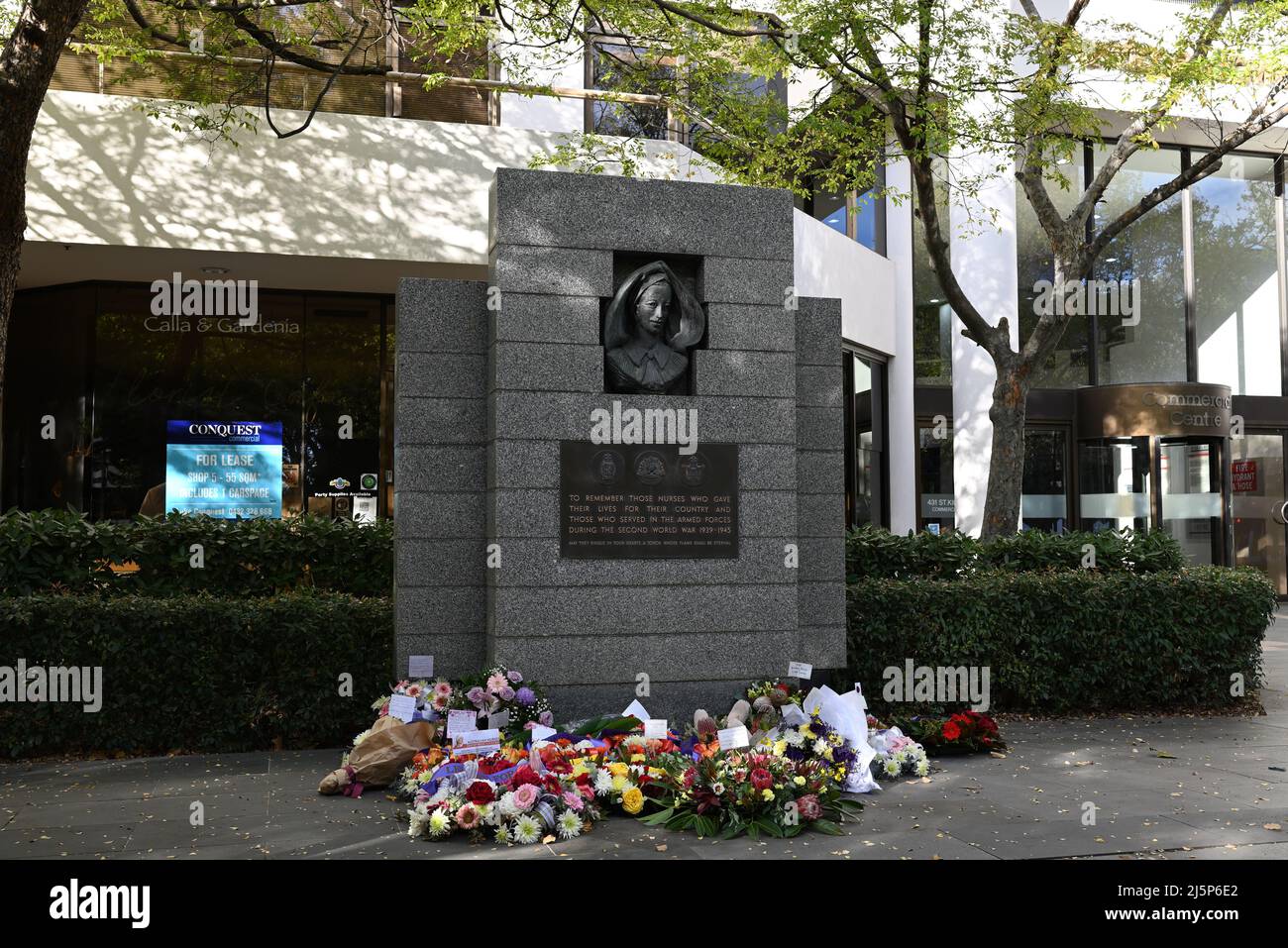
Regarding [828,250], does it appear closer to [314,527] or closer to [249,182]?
[249,182]

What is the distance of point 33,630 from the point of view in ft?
26.7

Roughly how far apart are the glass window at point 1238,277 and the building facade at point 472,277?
0.16ft

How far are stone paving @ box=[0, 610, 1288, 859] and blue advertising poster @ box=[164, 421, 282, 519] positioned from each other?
321 inches

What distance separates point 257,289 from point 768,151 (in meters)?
7.37

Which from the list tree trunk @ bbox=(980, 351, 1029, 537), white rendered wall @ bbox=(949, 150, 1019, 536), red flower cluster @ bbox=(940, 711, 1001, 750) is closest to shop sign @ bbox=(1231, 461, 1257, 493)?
white rendered wall @ bbox=(949, 150, 1019, 536)

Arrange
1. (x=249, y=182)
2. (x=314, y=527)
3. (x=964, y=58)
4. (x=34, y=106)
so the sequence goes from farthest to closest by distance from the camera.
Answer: (x=249, y=182)
(x=964, y=58)
(x=314, y=527)
(x=34, y=106)

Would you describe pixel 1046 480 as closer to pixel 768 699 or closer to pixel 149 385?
pixel 768 699

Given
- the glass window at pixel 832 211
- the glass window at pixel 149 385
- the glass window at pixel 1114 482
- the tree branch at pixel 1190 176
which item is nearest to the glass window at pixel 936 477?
the glass window at pixel 1114 482

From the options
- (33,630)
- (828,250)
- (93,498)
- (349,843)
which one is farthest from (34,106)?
(828,250)

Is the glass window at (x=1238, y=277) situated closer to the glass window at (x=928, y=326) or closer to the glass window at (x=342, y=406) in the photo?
the glass window at (x=928, y=326)

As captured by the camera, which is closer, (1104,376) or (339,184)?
(339,184)

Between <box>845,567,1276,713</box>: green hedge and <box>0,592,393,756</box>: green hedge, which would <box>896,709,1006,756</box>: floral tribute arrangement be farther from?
<box>0,592,393,756</box>: green hedge

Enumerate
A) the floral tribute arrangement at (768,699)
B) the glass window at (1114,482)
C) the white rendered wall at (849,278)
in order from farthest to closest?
the glass window at (1114,482) < the white rendered wall at (849,278) < the floral tribute arrangement at (768,699)

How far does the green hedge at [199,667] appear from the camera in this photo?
8117mm
